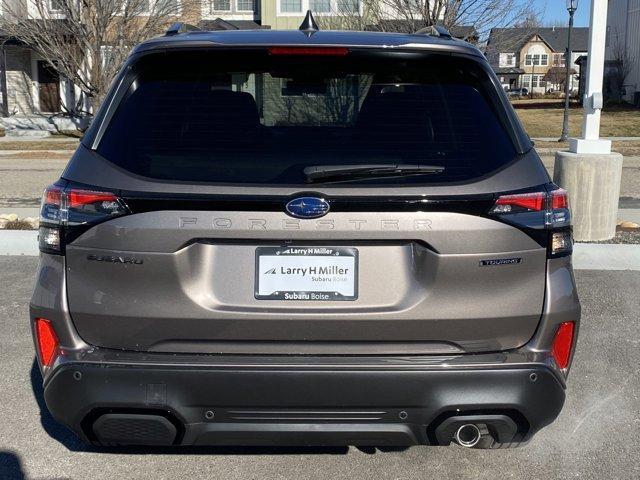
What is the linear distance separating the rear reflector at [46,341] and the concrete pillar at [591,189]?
655cm

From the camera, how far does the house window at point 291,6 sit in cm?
3019

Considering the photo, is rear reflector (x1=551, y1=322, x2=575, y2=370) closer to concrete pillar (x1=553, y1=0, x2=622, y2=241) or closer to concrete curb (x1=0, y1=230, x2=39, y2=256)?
concrete pillar (x1=553, y1=0, x2=622, y2=241)

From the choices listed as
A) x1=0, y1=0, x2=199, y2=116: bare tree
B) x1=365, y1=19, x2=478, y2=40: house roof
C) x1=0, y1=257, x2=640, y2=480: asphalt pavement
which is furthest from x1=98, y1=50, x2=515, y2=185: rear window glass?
x1=0, y1=0, x2=199, y2=116: bare tree

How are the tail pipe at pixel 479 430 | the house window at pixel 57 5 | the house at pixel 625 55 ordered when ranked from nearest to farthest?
the tail pipe at pixel 479 430, the house window at pixel 57 5, the house at pixel 625 55

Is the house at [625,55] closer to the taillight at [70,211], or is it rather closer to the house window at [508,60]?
the house window at [508,60]

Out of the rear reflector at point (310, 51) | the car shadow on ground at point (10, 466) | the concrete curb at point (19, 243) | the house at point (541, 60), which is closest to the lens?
the rear reflector at point (310, 51)

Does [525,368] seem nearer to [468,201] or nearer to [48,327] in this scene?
[468,201]

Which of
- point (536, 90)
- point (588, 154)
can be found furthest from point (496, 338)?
point (536, 90)

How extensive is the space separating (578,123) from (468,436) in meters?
33.0

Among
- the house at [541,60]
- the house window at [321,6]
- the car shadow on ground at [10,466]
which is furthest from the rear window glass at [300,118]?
the house at [541,60]

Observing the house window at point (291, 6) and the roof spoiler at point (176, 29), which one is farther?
the house window at point (291, 6)

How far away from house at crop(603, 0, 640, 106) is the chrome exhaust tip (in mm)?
46226

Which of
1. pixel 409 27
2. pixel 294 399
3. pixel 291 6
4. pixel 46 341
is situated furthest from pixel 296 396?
pixel 291 6

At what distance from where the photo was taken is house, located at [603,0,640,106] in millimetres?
46906
